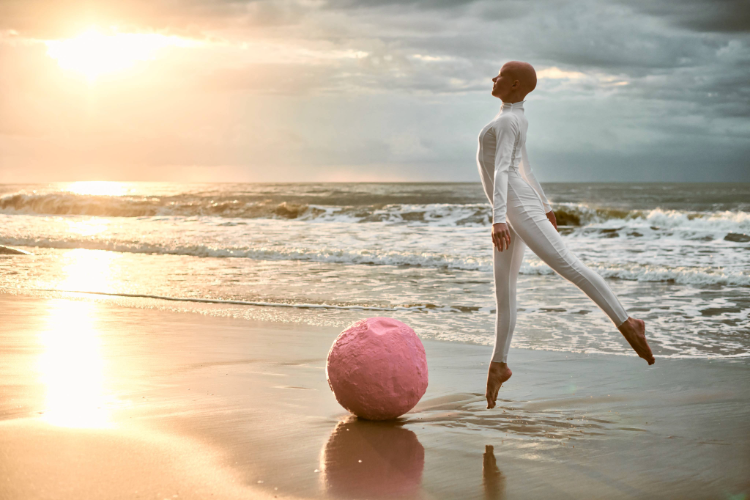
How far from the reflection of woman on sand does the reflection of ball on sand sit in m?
0.81

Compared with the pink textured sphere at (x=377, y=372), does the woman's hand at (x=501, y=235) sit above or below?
above

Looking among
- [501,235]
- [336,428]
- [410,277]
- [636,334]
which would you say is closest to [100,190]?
[410,277]

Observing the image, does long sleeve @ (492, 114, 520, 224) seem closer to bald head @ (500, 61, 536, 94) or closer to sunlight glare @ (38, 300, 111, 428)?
bald head @ (500, 61, 536, 94)

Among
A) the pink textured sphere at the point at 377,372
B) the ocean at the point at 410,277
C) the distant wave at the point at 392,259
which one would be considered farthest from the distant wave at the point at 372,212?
the pink textured sphere at the point at 377,372

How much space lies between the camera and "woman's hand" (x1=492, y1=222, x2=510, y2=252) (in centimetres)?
387

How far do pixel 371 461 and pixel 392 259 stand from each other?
1148cm

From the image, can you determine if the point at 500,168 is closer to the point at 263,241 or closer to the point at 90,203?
the point at 263,241

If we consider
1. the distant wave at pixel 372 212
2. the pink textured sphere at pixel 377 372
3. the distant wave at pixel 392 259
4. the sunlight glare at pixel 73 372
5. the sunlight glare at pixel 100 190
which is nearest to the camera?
the sunlight glare at pixel 73 372

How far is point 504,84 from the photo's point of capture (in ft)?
13.6

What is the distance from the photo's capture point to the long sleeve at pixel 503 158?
3922 millimetres

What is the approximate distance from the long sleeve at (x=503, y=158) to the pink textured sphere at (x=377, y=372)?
3.03 ft

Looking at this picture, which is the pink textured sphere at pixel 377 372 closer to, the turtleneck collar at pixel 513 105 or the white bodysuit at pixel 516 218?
the white bodysuit at pixel 516 218

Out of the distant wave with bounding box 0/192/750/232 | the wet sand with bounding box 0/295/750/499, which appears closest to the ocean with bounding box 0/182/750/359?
the distant wave with bounding box 0/192/750/232

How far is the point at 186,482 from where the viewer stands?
296cm
